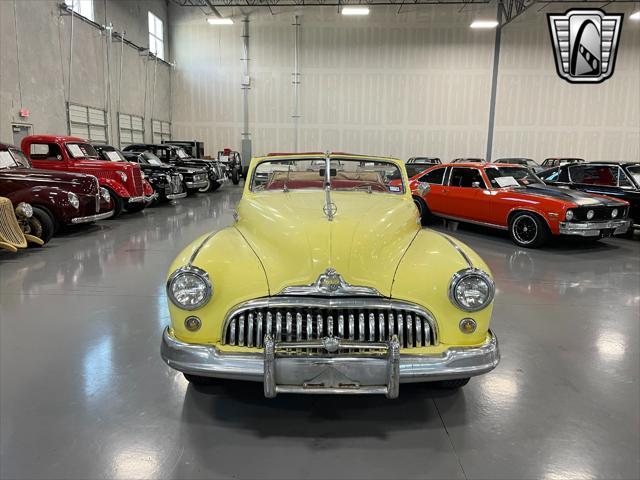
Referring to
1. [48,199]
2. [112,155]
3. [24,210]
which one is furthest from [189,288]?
[112,155]

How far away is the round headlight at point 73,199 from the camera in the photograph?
283 inches

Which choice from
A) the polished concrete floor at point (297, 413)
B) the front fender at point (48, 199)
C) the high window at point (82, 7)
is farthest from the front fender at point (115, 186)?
the high window at point (82, 7)

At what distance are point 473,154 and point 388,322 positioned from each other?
20.7 metres

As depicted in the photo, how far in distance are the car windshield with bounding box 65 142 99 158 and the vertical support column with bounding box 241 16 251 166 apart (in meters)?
11.0

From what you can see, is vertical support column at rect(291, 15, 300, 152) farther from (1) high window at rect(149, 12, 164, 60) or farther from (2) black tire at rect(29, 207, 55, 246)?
(2) black tire at rect(29, 207, 55, 246)

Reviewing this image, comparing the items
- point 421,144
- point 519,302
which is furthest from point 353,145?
point 519,302

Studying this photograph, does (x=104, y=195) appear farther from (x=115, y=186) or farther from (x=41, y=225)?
(x=41, y=225)

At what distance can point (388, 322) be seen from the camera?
220 centimetres

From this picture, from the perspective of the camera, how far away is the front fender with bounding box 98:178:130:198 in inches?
364

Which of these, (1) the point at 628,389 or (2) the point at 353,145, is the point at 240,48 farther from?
(1) the point at 628,389

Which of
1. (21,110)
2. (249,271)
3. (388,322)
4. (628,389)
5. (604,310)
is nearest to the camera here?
(388,322)

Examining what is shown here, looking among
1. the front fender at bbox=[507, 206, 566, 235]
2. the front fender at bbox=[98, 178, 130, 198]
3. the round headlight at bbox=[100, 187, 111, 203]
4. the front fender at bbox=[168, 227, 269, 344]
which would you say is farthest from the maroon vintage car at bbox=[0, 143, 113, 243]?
the front fender at bbox=[507, 206, 566, 235]

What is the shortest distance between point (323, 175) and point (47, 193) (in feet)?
18.3

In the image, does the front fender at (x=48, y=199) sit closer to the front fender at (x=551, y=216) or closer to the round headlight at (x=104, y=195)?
the round headlight at (x=104, y=195)
